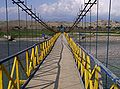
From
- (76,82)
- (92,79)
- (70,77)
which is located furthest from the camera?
(70,77)

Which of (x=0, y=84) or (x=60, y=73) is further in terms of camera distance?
(x=60, y=73)

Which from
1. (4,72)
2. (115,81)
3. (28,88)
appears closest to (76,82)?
(28,88)

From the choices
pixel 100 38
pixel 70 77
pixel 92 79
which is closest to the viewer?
pixel 92 79

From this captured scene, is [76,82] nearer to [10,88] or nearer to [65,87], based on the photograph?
[65,87]

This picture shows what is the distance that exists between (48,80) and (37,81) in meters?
0.29

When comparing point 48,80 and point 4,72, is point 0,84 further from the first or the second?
point 48,80

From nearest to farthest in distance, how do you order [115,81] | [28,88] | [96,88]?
→ [115,81]
[96,88]
[28,88]

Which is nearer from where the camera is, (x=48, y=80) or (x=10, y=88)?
(x=10, y=88)

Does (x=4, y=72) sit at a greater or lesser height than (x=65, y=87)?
greater

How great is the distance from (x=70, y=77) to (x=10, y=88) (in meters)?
2.89

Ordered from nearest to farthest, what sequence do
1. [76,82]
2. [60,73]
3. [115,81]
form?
[115,81] < [76,82] < [60,73]

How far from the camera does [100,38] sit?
105m

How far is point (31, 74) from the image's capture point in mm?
8516

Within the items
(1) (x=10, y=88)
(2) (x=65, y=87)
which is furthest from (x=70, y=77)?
(1) (x=10, y=88)
